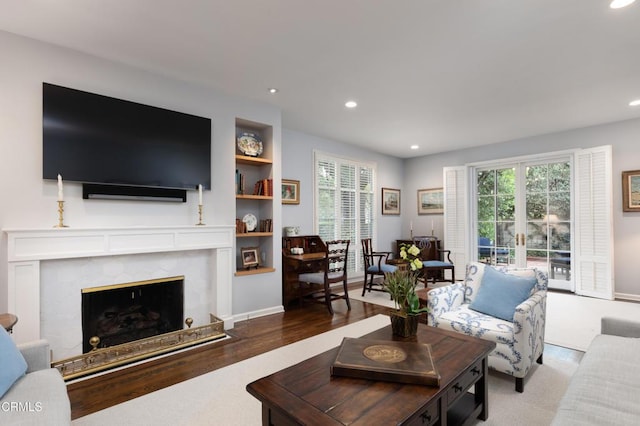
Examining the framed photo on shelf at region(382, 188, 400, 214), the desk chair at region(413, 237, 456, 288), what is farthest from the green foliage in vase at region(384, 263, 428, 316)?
the framed photo on shelf at region(382, 188, 400, 214)

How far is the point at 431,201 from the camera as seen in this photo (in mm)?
6785

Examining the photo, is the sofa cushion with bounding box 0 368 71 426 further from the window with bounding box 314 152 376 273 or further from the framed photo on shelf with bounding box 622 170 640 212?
the framed photo on shelf with bounding box 622 170 640 212

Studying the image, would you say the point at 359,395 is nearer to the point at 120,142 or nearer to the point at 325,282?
the point at 325,282

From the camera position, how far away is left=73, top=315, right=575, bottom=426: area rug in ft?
6.20

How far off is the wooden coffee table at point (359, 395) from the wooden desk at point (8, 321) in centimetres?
177

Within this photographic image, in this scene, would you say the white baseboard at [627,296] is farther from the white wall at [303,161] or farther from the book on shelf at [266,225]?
the book on shelf at [266,225]

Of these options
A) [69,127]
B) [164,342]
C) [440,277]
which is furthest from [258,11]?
[440,277]

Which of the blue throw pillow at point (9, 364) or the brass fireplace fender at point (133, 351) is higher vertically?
the blue throw pillow at point (9, 364)

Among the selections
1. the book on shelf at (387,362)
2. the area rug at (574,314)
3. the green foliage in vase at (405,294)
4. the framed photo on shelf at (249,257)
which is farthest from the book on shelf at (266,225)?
the book on shelf at (387,362)

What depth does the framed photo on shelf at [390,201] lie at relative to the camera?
22.1ft

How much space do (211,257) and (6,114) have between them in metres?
2.07

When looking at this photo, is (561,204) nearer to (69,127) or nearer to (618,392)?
(618,392)

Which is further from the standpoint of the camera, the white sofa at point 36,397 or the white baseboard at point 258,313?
the white baseboard at point 258,313

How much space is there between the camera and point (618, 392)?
138cm
